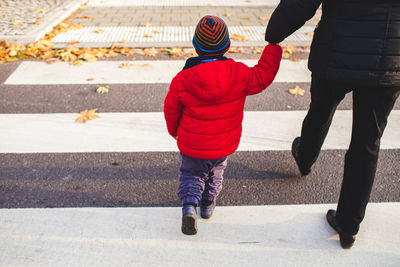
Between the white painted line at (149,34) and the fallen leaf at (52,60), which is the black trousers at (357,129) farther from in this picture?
the fallen leaf at (52,60)

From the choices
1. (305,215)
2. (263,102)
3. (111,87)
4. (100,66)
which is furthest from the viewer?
(100,66)

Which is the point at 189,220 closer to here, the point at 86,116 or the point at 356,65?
the point at 356,65

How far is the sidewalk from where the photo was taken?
241 inches

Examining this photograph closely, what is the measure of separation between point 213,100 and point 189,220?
2.48 ft

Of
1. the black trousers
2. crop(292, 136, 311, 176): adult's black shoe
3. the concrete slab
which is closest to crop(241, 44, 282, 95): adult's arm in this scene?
the black trousers

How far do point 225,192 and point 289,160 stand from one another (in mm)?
738

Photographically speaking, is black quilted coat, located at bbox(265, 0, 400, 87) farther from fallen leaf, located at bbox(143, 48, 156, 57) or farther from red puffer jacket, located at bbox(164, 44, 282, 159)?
fallen leaf, located at bbox(143, 48, 156, 57)

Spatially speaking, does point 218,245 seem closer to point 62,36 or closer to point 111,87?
point 111,87

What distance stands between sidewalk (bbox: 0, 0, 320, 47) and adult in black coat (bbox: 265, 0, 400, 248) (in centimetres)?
403

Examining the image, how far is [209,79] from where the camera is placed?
6.61 ft

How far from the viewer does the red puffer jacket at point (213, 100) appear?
204cm

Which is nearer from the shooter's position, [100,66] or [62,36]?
[100,66]

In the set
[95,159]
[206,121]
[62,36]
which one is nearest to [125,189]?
[95,159]

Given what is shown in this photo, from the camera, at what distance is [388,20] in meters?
1.83
